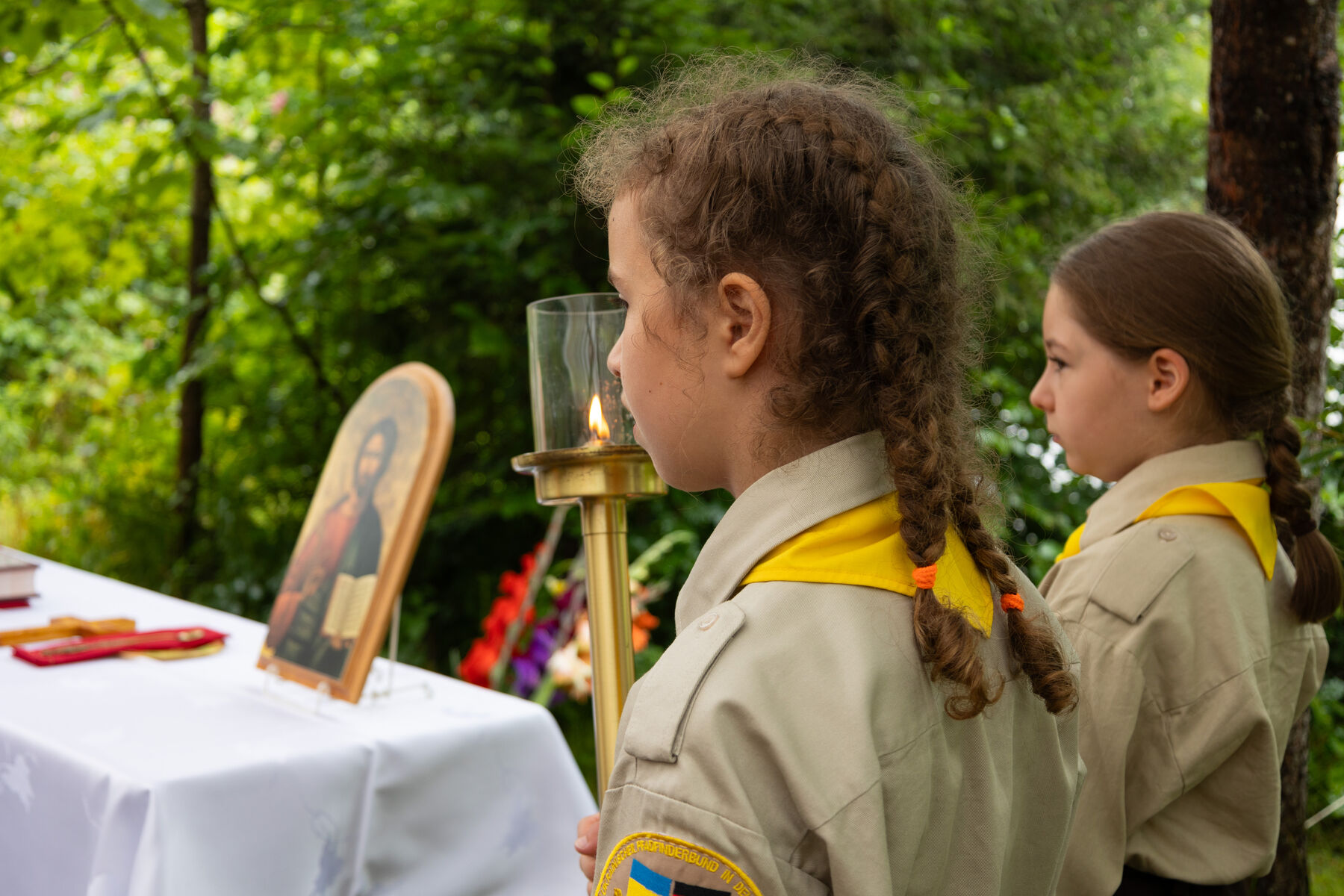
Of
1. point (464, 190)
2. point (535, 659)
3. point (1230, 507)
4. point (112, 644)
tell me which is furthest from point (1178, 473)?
point (464, 190)

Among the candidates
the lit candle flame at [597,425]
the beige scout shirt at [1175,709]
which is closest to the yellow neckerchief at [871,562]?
the lit candle flame at [597,425]

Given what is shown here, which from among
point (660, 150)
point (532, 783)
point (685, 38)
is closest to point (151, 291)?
point (685, 38)

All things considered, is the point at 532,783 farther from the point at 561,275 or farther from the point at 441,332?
the point at 441,332

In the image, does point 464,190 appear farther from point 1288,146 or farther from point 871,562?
point 871,562

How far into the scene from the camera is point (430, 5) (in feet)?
12.2

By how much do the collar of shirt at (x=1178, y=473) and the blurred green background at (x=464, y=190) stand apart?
1.83m

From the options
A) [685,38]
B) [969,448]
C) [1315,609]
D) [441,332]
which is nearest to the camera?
[969,448]

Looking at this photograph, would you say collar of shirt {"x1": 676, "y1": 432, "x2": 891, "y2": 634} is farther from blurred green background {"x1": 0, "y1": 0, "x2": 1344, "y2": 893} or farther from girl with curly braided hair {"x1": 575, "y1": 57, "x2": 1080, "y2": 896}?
blurred green background {"x1": 0, "y1": 0, "x2": 1344, "y2": 893}

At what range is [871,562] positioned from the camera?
0.78 meters

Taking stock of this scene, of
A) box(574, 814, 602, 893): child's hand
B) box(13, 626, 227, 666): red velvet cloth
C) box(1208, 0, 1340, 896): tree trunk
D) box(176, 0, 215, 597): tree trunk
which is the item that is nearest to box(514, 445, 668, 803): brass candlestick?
box(574, 814, 602, 893): child's hand

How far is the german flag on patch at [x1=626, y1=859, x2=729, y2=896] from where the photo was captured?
67 cm

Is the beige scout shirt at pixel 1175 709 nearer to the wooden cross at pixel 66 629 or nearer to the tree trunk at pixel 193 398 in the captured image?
the wooden cross at pixel 66 629

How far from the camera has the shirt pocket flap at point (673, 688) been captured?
2.27 feet

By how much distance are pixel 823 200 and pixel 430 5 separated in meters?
3.34
